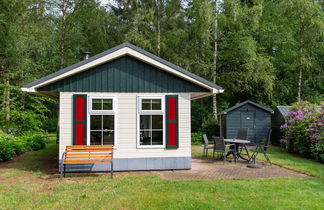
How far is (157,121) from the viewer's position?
7691mm

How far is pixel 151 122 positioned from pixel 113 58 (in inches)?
83.8

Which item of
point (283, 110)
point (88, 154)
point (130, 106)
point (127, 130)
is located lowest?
point (88, 154)

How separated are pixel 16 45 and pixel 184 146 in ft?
39.4

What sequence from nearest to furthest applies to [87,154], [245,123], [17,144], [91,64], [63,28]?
[87,154], [91,64], [17,144], [245,123], [63,28]

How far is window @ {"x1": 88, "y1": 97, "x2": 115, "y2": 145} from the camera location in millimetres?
7398

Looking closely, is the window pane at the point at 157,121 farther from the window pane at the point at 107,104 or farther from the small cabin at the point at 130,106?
the window pane at the point at 107,104

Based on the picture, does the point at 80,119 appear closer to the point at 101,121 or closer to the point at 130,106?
the point at 101,121

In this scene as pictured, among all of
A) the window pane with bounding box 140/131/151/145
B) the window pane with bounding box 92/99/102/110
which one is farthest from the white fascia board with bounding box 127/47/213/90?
the window pane with bounding box 140/131/151/145

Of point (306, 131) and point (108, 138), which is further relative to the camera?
point (306, 131)

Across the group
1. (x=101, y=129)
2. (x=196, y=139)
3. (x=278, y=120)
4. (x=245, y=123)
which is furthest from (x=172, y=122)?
(x=278, y=120)

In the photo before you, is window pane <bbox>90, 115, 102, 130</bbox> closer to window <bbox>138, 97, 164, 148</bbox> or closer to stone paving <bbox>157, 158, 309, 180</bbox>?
window <bbox>138, 97, 164, 148</bbox>

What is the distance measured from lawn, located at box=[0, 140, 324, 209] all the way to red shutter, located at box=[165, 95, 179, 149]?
1264mm

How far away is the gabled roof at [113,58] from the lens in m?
7.03

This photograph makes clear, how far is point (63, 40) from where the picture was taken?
59.1ft
